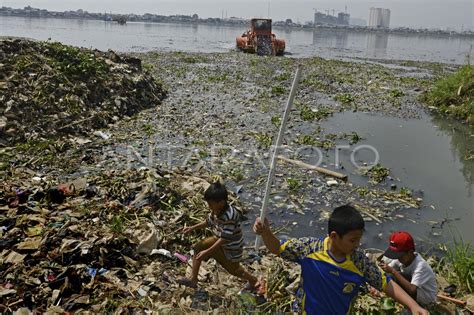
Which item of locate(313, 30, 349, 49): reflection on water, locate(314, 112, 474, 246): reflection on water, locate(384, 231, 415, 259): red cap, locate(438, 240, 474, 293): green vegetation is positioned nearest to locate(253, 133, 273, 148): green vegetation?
locate(314, 112, 474, 246): reflection on water

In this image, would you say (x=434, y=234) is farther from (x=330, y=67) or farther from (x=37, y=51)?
(x=330, y=67)

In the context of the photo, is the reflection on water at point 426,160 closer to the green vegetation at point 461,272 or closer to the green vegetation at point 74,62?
the green vegetation at point 461,272

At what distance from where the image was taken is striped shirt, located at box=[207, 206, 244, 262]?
11.9 feet

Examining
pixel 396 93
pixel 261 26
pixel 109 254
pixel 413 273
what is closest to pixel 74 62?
pixel 109 254

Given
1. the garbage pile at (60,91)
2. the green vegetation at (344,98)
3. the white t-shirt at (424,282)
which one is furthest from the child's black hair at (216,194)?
the green vegetation at (344,98)

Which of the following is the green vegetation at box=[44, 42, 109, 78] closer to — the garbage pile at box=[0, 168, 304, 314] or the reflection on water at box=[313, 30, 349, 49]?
the garbage pile at box=[0, 168, 304, 314]

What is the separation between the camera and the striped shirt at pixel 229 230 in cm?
363

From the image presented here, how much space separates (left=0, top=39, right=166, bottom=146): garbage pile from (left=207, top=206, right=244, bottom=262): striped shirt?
6.37 m

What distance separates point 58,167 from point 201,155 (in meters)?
2.81

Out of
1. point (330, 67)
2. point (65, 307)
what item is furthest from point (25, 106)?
point (330, 67)

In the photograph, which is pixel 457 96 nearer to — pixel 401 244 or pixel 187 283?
pixel 401 244

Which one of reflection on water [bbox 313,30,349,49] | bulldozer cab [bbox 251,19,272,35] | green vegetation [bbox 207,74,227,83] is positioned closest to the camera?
green vegetation [bbox 207,74,227,83]

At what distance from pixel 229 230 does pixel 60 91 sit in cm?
857

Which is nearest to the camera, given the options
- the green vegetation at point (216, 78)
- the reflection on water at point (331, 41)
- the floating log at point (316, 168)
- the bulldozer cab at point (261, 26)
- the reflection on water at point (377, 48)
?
the floating log at point (316, 168)
